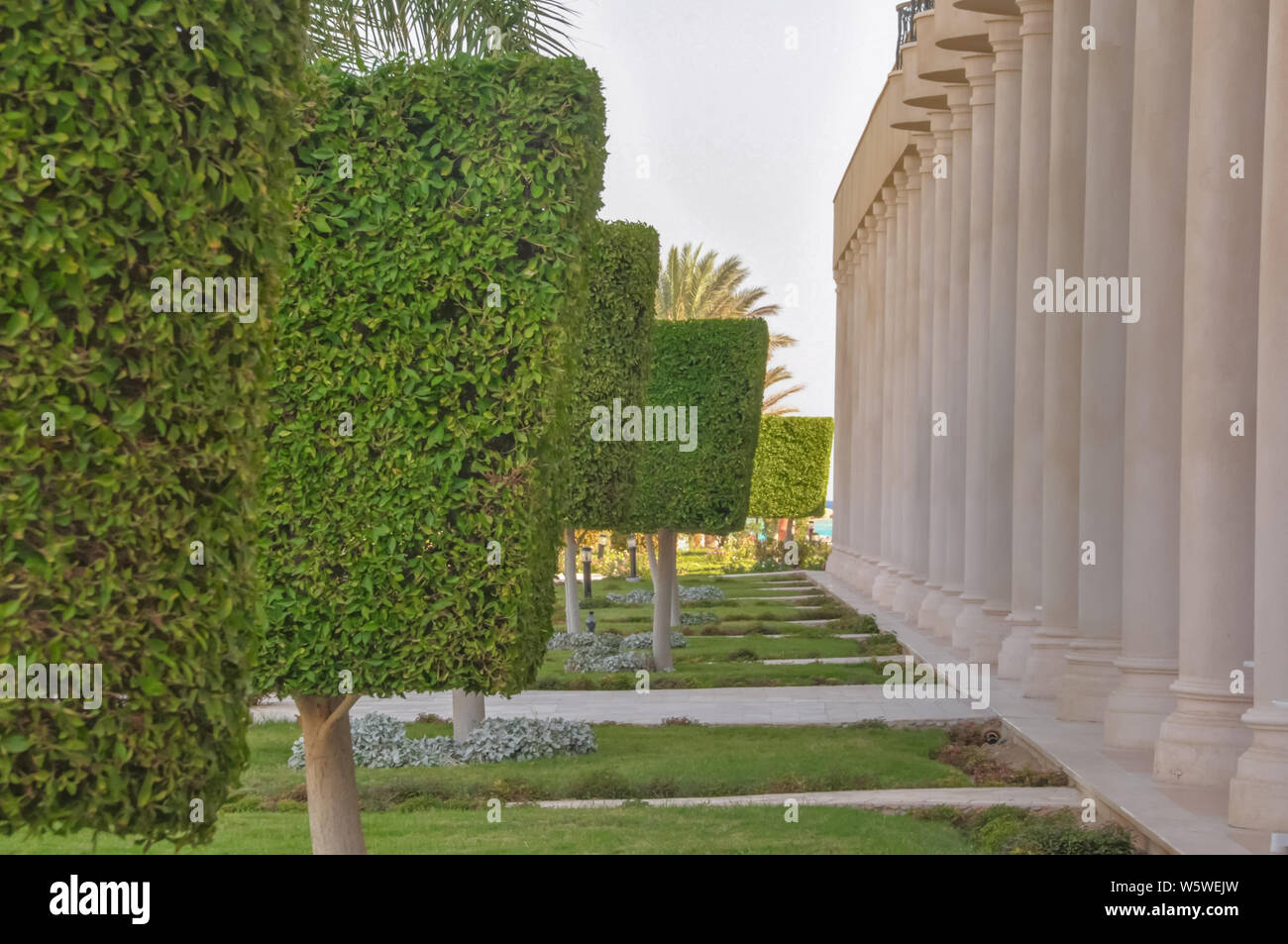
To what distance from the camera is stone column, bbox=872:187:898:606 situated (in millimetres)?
44556

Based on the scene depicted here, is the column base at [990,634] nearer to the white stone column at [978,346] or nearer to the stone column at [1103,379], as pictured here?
the white stone column at [978,346]

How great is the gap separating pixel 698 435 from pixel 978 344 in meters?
6.44

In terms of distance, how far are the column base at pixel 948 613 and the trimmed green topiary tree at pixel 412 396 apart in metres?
21.0

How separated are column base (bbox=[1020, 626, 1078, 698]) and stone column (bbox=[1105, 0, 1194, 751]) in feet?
15.2

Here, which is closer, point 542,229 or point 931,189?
point 542,229

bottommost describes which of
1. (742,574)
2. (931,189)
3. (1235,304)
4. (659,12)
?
(742,574)

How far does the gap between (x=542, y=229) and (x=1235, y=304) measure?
6.98 meters

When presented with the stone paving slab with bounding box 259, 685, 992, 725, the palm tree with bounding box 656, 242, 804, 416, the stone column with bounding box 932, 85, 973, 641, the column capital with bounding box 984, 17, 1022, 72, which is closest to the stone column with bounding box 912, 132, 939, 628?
the stone column with bounding box 932, 85, 973, 641

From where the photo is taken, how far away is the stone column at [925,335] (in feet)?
124

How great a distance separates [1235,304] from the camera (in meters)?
14.6

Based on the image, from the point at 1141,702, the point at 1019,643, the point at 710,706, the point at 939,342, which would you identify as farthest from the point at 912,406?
the point at 1141,702

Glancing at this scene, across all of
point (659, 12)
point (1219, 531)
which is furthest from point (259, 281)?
point (659, 12)

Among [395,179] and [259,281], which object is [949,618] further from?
[259,281]

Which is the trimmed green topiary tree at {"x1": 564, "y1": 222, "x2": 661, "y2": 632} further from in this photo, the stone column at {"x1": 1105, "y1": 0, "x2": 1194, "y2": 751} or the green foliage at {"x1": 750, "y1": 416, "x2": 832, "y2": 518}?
the green foliage at {"x1": 750, "y1": 416, "x2": 832, "y2": 518}
